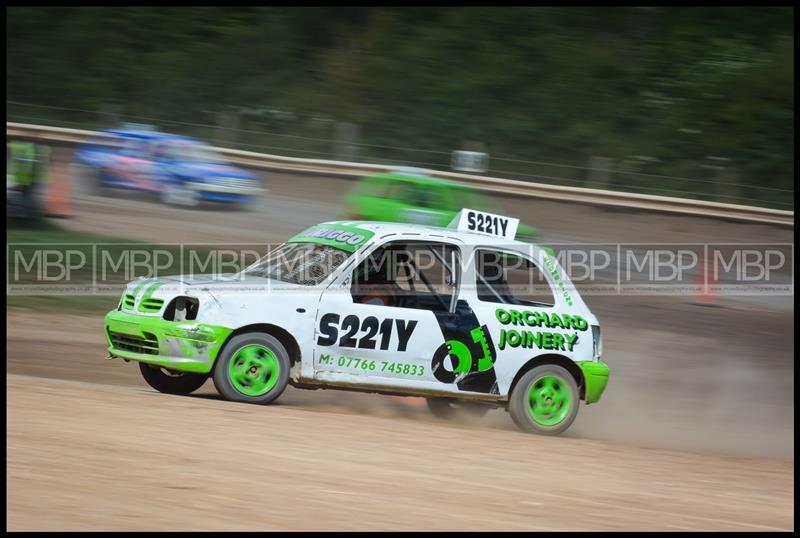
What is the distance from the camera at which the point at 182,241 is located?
18891 millimetres

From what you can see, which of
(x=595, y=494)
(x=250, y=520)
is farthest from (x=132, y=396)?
(x=595, y=494)

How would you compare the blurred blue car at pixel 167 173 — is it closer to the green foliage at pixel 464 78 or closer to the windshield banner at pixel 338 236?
the green foliage at pixel 464 78

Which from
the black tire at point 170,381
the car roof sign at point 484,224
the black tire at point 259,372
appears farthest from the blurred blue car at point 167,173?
the black tire at point 259,372

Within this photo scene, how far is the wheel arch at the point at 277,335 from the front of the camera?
324 inches

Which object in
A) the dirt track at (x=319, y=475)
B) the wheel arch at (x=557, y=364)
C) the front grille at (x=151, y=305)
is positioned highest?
the front grille at (x=151, y=305)

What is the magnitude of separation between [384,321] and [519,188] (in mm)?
17229

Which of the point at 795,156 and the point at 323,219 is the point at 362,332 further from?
the point at 795,156

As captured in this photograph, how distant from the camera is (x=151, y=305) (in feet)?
27.1

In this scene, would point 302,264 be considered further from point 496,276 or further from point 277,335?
point 496,276

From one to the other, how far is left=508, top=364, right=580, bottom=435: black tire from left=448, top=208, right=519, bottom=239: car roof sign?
4.33ft

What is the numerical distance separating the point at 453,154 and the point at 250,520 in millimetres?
24220

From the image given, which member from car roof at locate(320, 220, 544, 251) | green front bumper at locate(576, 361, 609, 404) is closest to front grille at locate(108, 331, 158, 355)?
car roof at locate(320, 220, 544, 251)

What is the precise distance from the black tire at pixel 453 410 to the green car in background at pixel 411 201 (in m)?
8.93

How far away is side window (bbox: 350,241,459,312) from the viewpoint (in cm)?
876
